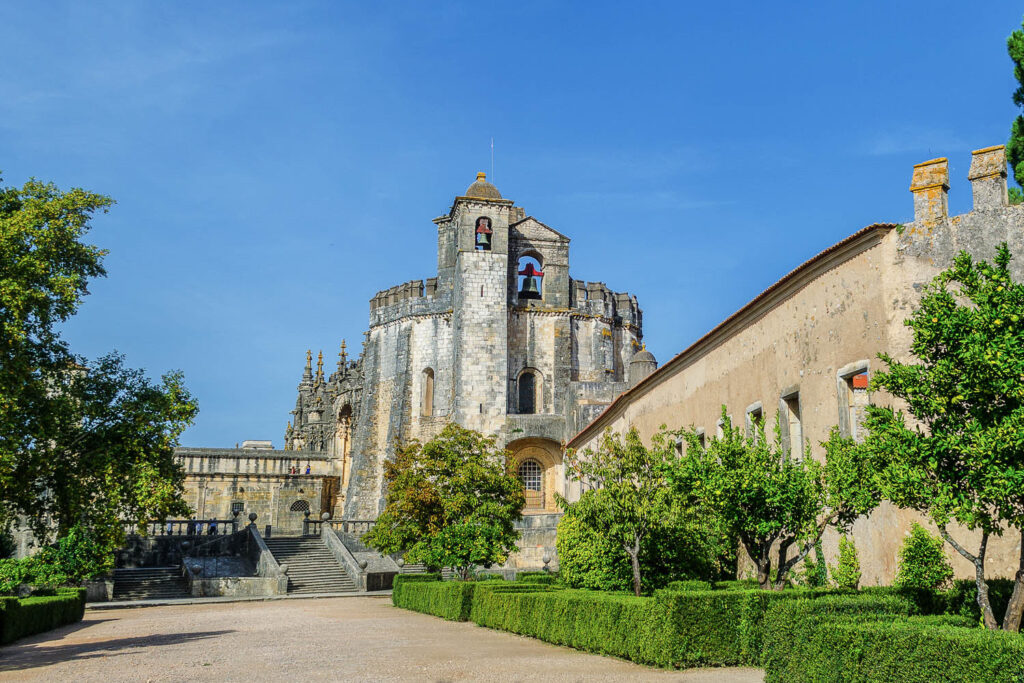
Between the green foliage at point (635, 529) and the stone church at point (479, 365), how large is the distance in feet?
81.5

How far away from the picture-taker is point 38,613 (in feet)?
61.9

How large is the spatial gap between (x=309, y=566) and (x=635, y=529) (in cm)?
2298

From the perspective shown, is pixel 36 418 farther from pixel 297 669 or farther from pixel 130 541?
pixel 130 541

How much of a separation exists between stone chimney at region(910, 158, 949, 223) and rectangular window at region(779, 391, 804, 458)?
13.9 ft

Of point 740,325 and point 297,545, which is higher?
point 740,325

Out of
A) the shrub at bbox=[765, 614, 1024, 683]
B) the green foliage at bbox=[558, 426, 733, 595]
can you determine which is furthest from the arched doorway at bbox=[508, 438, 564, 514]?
the shrub at bbox=[765, 614, 1024, 683]

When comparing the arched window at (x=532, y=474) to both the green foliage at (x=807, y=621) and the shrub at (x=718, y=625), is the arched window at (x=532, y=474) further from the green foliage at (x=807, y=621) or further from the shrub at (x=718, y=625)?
the green foliage at (x=807, y=621)

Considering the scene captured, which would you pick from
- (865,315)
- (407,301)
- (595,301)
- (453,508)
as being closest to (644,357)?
(595,301)

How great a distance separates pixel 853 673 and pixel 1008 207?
9.56 metres

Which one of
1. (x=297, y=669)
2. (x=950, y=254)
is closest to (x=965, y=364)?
(x=950, y=254)

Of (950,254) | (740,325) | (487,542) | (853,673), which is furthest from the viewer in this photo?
(487,542)

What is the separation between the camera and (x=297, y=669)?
12789 mm

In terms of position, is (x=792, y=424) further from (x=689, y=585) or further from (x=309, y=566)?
(x=309, y=566)

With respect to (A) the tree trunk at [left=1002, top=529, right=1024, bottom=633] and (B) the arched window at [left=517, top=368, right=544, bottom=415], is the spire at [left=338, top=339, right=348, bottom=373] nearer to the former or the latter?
(B) the arched window at [left=517, top=368, right=544, bottom=415]
